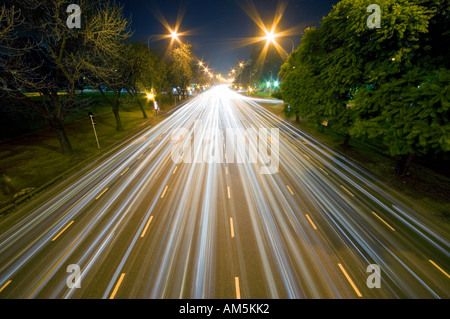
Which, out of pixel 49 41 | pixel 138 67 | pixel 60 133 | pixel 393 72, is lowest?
pixel 60 133

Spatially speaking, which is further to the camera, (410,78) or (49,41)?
(49,41)

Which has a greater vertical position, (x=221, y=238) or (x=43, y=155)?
(x=43, y=155)

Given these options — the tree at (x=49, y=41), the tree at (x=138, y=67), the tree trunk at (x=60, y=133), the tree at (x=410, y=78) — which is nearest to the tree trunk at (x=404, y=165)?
the tree at (x=410, y=78)

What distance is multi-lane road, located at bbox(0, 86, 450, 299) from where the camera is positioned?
243 inches

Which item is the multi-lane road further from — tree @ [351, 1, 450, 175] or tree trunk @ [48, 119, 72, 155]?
tree trunk @ [48, 119, 72, 155]

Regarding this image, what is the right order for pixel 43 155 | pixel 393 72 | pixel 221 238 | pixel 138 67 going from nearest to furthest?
pixel 221 238 → pixel 393 72 → pixel 43 155 → pixel 138 67

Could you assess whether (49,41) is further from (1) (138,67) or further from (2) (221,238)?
(2) (221,238)

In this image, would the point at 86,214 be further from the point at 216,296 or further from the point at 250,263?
the point at 250,263

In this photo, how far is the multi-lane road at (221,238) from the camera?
20.3 ft

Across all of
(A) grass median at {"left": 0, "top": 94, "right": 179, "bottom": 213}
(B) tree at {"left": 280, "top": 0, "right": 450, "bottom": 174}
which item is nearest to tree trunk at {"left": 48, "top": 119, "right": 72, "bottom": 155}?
(A) grass median at {"left": 0, "top": 94, "right": 179, "bottom": 213}

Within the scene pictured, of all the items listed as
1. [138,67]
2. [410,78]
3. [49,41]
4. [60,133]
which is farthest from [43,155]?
[410,78]

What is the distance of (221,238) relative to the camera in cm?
799

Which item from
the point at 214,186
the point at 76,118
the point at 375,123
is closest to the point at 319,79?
the point at 375,123

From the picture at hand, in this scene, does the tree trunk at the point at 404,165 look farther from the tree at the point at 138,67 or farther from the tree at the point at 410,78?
the tree at the point at 138,67
